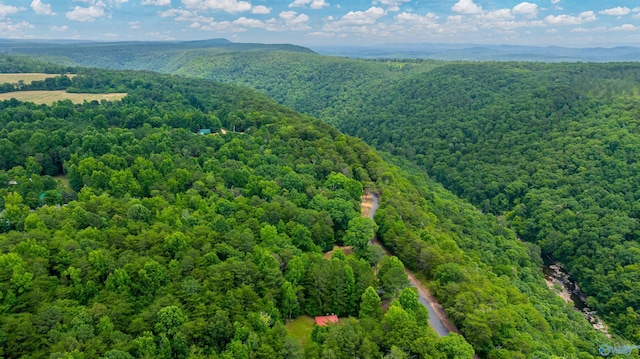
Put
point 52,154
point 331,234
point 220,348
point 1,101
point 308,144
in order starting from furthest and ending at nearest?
point 1,101 < point 308,144 < point 52,154 < point 331,234 < point 220,348

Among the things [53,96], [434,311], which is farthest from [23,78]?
[434,311]

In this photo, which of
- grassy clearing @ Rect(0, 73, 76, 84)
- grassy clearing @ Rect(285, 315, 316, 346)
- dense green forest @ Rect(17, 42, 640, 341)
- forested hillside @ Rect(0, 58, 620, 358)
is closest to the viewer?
forested hillside @ Rect(0, 58, 620, 358)

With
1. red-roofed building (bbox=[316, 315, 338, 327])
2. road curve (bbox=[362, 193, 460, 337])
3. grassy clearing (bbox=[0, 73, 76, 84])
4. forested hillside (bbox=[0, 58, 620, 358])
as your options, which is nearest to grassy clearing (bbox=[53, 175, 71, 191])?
forested hillside (bbox=[0, 58, 620, 358])

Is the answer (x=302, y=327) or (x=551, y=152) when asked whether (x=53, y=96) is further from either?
(x=551, y=152)

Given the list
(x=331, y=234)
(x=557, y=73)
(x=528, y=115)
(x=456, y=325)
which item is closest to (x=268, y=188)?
(x=331, y=234)

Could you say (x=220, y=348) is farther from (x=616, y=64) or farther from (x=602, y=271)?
(x=616, y=64)

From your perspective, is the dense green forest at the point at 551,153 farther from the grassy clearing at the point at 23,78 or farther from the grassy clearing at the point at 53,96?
the grassy clearing at the point at 23,78

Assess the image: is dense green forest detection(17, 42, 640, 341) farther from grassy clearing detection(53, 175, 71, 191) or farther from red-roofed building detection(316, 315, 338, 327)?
grassy clearing detection(53, 175, 71, 191)

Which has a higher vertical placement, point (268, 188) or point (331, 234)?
point (268, 188)
